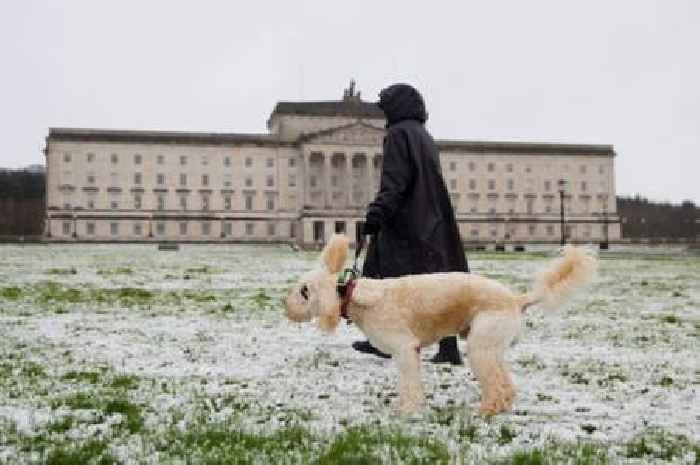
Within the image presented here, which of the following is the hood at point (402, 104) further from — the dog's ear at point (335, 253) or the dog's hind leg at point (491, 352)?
the dog's hind leg at point (491, 352)

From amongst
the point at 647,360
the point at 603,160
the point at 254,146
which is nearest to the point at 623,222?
the point at 603,160

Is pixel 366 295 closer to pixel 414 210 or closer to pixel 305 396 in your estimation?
pixel 305 396

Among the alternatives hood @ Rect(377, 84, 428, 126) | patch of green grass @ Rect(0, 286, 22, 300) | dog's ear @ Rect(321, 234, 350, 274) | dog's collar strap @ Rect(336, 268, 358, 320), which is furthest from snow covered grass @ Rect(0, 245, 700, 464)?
patch of green grass @ Rect(0, 286, 22, 300)

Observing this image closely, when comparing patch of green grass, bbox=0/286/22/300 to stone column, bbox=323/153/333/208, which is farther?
stone column, bbox=323/153/333/208

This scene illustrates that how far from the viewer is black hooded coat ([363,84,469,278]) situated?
7363 mm

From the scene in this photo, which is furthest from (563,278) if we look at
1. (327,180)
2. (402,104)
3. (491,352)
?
(327,180)

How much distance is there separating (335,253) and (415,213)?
7.29ft

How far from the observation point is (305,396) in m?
6.26

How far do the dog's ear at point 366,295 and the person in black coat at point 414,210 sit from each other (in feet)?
5.45

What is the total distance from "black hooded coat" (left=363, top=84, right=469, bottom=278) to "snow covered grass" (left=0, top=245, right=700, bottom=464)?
115cm

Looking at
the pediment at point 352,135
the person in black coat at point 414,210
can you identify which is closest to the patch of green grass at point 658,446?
the person in black coat at point 414,210

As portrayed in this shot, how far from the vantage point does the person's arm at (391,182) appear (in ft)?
22.4

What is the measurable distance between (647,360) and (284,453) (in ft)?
17.5

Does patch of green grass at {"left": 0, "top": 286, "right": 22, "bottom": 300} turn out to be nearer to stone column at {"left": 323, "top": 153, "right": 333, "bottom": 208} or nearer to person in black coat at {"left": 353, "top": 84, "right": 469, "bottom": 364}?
person in black coat at {"left": 353, "top": 84, "right": 469, "bottom": 364}
